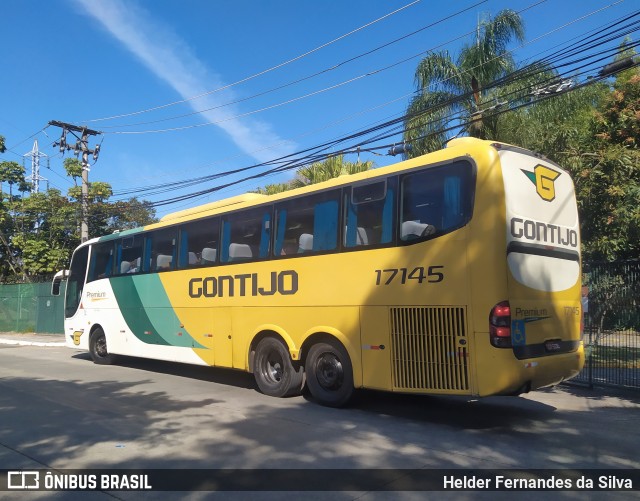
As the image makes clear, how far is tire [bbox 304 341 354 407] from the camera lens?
310 inches

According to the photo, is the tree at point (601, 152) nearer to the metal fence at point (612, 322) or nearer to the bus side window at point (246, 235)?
the metal fence at point (612, 322)

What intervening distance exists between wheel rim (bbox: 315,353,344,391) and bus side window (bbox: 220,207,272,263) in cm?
219

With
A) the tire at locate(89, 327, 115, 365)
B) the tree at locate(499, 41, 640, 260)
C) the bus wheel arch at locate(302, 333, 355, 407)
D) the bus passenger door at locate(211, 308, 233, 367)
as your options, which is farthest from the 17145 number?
the tire at locate(89, 327, 115, 365)

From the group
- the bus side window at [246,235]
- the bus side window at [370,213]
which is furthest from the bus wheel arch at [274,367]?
the bus side window at [370,213]

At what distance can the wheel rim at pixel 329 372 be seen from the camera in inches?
318

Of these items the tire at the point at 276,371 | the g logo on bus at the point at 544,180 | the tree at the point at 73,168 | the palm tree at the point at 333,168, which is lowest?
the tire at the point at 276,371

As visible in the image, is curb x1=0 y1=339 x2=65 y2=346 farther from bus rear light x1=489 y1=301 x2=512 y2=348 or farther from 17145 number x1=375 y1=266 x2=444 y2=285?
bus rear light x1=489 y1=301 x2=512 y2=348

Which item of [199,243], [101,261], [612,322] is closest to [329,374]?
[199,243]

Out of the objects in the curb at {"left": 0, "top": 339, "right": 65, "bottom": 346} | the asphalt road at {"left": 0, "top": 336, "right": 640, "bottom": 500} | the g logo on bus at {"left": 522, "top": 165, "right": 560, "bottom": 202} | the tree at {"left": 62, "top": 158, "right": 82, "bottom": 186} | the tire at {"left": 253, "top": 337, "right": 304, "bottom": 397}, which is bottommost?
the asphalt road at {"left": 0, "top": 336, "right": 640, "bottom": 500}

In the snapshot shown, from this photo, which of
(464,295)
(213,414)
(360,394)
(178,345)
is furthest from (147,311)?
(464,295)

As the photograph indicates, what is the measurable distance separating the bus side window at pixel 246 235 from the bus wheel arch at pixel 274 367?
1.50m

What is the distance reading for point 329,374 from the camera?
8.23m

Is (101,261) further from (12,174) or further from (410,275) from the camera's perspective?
(12,174)

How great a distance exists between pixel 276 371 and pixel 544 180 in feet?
17.4
